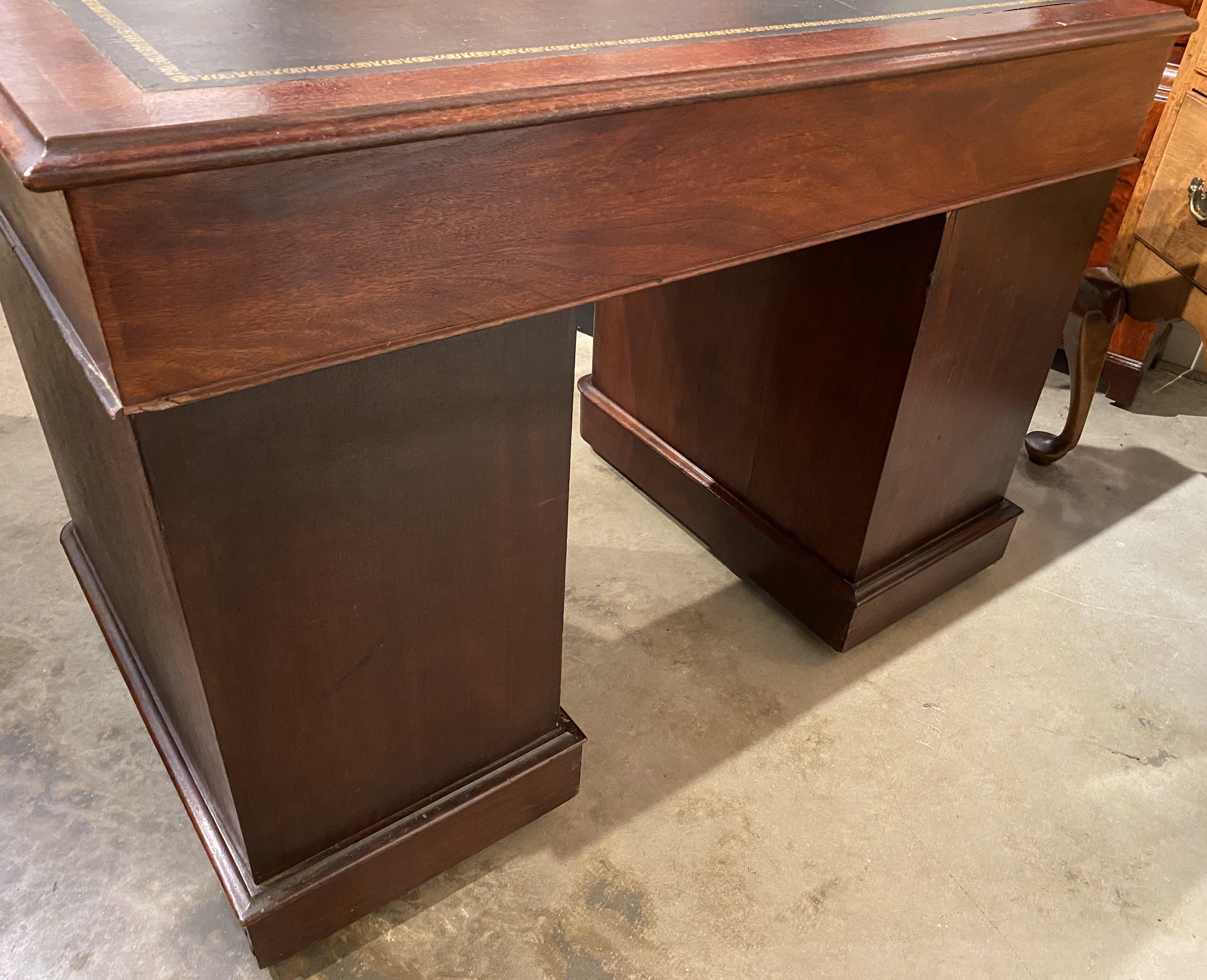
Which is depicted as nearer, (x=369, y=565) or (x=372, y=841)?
(x=369, y=565)

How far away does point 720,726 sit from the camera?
143 cm

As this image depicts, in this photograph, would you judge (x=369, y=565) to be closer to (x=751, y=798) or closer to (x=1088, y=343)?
(x=751, y=798)

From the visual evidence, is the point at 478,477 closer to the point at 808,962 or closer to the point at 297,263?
the point at 297,263

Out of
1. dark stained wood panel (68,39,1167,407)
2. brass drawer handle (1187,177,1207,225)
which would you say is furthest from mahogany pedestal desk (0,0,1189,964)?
brass drawer handle (1187,177,1207,225)

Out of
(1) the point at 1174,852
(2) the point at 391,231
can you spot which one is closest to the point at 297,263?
(2) the point at 391,231

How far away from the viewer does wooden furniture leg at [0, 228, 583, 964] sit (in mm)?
836

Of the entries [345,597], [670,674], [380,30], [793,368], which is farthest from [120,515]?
[793,368]

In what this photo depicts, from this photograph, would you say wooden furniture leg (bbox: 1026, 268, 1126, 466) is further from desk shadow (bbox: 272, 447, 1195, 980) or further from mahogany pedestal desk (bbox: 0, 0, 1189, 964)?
mahogany pedestal desk (bbox: 0, 0, 1189, 964)

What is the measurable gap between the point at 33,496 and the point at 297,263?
1360 millimetres

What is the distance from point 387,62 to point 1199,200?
4.34ft

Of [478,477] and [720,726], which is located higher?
[478,477]

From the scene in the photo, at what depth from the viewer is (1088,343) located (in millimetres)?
1857

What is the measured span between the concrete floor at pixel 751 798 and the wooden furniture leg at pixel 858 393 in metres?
0.12

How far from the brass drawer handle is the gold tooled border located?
0.73 meters
